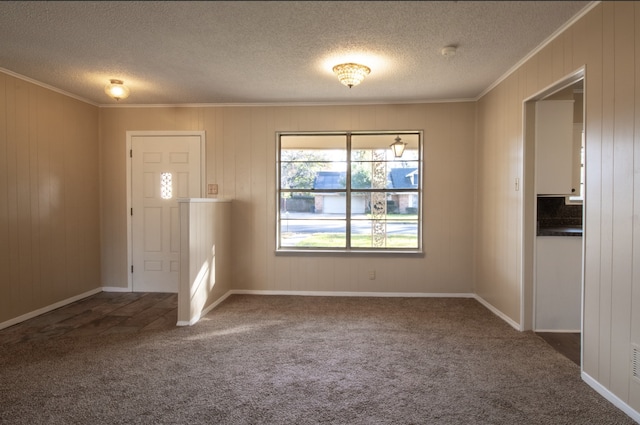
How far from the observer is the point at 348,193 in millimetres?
4539

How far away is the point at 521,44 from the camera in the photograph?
2.80 m

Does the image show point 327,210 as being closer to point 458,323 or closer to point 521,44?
point 458,323

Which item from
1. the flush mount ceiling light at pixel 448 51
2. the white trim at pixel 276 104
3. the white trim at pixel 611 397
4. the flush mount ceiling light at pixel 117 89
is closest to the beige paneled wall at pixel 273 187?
the white trim at pixel 276 104

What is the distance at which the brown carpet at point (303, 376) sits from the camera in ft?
6.44

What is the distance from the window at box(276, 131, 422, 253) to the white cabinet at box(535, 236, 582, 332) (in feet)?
4.92

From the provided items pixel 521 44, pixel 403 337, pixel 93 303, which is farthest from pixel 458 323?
pixel 93 303

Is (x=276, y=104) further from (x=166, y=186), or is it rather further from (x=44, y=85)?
(x=44, y=85)

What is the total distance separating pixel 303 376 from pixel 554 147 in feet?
9.56

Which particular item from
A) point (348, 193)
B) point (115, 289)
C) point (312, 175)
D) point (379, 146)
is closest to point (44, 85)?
point (115, 289)

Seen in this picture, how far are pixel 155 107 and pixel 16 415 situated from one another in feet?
12.1

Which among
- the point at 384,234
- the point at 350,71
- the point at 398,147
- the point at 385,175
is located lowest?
the point at 384,234

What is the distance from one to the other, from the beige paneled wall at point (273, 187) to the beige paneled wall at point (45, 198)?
250 mm

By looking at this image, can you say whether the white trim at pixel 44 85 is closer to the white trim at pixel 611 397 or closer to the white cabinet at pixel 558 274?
the white cabinet at pixel 558 274

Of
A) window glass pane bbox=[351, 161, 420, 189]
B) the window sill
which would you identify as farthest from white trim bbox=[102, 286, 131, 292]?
window glass pane bbox=[351, 161, 420, 189]
